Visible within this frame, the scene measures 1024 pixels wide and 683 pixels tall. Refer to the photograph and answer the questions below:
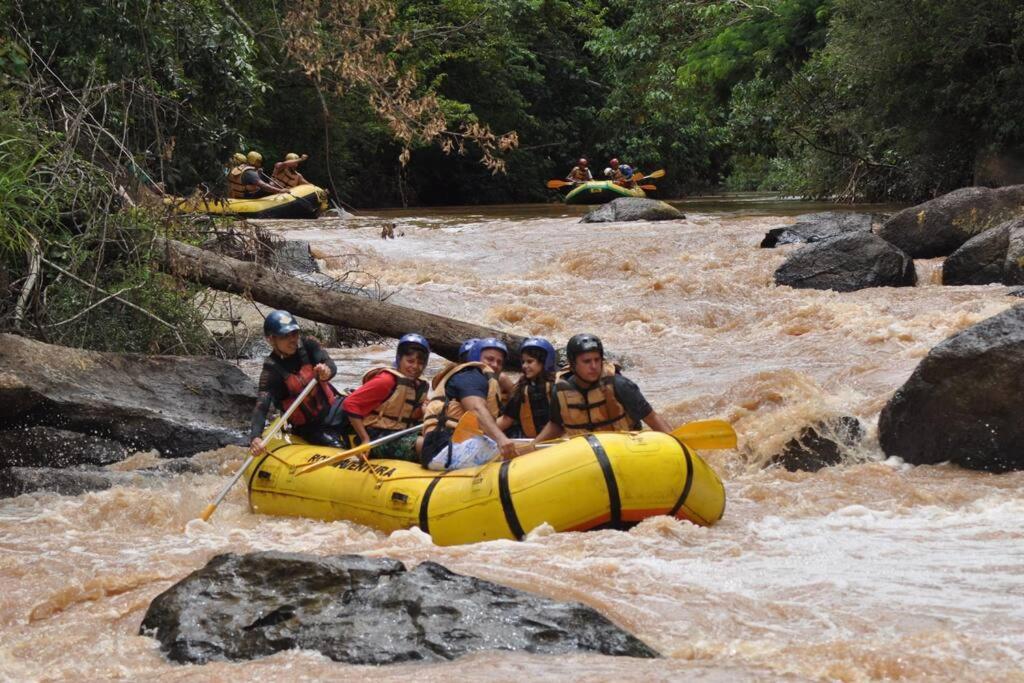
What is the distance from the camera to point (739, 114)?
82.1ft

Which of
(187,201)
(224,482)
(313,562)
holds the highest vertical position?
(187,201)

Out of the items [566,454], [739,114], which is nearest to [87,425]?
[566,454]

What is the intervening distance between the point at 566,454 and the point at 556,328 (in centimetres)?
656

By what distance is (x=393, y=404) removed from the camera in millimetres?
7008

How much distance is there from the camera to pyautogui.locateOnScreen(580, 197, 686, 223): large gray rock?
1958 cm

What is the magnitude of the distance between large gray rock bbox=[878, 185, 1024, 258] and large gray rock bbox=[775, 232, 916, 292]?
4.07 feet

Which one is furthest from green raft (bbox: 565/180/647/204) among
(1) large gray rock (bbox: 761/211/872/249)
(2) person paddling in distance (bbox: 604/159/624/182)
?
(1) large gray rock (bbox: 761/211/872/249)

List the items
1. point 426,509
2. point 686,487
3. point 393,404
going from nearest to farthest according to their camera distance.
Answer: point 686,487 → point 426,509 → point 393,404

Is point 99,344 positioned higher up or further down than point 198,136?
further down

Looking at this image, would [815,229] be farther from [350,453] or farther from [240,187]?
[350,453]

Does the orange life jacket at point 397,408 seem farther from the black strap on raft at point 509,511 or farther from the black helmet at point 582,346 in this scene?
the black strap on raft at point 509,511

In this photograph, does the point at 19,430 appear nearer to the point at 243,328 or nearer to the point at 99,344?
the point at 99,344

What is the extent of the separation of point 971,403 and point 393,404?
323cm

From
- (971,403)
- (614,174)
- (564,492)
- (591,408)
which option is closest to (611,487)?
(564,492)
